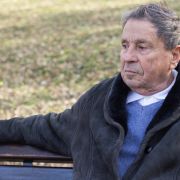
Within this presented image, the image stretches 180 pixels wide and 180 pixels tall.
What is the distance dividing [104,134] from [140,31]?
21.7 inches

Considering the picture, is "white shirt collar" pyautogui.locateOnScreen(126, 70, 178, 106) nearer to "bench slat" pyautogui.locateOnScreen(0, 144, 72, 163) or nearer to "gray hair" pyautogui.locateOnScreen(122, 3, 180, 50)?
"gray hair" pyautogui.locateOnScreen(122, 3, 180, 50)

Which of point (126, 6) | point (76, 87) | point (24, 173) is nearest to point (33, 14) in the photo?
point (126, 6)

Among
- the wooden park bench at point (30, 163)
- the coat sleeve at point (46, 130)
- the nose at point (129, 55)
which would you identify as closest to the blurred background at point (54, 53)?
the wooden park bench at point (30, 163)

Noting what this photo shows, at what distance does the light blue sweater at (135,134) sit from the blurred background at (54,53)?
Result: 15.3 ft

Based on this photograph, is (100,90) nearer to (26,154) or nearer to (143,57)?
(143,57)

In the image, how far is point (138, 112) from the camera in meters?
3.17

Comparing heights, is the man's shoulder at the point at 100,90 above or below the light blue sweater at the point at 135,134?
above

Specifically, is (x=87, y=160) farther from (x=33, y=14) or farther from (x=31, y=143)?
(x=33, y=14)

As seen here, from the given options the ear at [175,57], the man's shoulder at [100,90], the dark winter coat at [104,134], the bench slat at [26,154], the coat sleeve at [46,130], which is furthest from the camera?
the bench slat at [26,154]

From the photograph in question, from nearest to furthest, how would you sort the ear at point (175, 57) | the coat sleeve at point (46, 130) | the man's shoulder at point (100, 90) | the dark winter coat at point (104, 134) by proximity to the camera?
the dark winter coat at point (104, 134)
the ear at point (175, 57)
the man's shoulder at point (100, 90)
the coat sleeve at point (46, 130)

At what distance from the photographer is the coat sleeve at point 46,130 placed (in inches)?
135

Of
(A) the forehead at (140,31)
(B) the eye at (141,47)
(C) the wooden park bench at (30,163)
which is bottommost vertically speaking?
(C) the wooden park bench at (30,163)

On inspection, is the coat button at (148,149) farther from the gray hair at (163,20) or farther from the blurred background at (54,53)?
the blurred background at (54,53)

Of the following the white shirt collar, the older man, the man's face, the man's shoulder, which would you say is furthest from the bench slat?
the man's face
